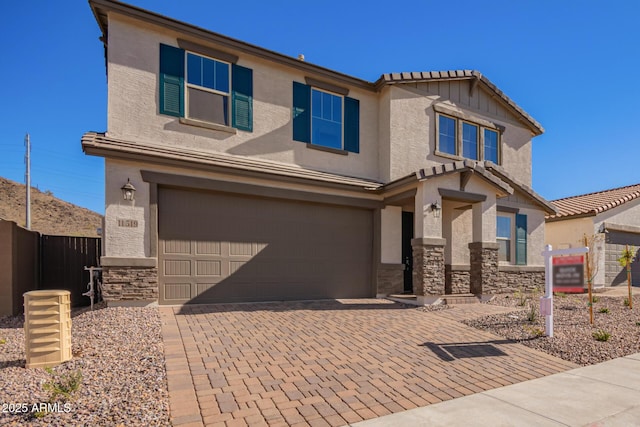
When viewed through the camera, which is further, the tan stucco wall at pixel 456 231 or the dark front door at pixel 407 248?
the tan stucco wall at pixel 456 231

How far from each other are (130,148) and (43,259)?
413 centimetres

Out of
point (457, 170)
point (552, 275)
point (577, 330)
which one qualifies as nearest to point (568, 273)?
point (552, 275)

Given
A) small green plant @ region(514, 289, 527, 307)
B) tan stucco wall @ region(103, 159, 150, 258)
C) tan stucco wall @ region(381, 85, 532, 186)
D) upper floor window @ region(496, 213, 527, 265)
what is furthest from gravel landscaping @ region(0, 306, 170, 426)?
upper floor window @ region(496, 213, 527, 265)

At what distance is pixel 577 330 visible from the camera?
718cm

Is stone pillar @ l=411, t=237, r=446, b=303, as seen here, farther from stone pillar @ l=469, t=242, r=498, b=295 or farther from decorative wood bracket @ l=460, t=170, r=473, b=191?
decorative wood bracket @ l=460, t=170, r=473, b=191

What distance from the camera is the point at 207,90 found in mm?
9578

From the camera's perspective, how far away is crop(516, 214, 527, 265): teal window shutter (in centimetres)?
1360

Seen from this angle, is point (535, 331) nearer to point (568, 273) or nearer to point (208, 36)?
point (568, 273)

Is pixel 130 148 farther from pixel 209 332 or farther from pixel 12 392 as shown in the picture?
pixel 12 392

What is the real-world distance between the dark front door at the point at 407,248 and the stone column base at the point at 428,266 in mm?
2125

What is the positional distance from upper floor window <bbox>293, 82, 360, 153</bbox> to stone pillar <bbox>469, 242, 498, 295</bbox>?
16.1 feet

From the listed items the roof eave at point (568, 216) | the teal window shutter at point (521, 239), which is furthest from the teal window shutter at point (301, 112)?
the roof eave at point (568, 216)

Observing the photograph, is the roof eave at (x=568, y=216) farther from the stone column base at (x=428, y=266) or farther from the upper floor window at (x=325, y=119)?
the upper floor window at (x=325, y=119)

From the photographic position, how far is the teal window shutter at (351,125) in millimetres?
11562
